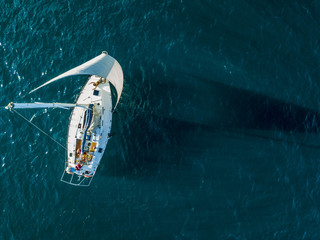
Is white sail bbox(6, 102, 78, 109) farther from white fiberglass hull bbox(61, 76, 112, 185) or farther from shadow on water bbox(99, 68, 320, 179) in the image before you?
shadow on water bbox(99, 68, 320, 179)

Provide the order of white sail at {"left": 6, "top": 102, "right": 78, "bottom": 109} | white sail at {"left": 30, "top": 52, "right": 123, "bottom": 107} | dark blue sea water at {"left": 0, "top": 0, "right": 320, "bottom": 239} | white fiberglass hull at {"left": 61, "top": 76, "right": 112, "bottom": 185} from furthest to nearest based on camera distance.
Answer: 1. white fiberglass hull at {"left": 61, "top": 76, "right": 112, "bottom": 185}
2. dark blue sea water at {"left": 0, "top": 0, "right": 320, "bottom": 239}
3. white sail at {"left": 30, "top": 52, "right": 123, "bottom": 107}
4. white sail at {"left": 6, "top": 102, "right": 78, "bottom": 109}

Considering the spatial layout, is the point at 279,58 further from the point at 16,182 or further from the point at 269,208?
the point at 16,182

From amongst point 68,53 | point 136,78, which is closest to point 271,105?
point 136,78

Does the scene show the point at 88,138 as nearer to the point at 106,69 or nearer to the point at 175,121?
the point at 106,69

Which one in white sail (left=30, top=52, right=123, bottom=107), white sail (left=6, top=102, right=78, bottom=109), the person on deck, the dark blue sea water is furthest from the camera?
the person on deck

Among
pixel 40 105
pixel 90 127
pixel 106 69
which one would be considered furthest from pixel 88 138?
pixel 106 69

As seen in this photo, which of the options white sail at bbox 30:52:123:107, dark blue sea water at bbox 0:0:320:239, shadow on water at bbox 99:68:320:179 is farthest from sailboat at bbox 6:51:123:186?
shadow on water at bbox 99:68:320:179

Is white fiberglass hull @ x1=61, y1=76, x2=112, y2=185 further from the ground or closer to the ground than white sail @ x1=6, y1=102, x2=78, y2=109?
closer to the ground
